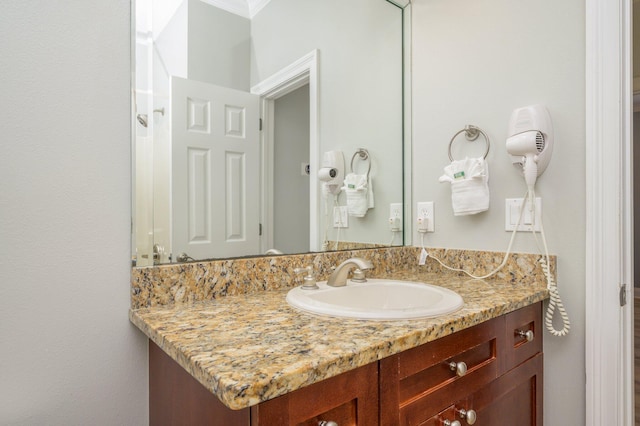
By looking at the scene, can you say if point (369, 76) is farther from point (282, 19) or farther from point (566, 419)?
point (566, 419)

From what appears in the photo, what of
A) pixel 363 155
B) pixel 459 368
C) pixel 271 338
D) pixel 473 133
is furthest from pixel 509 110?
pixel 271 338

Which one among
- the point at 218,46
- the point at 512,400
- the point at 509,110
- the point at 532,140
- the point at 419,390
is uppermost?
the point at 218,46

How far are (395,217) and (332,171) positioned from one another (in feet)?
1.31

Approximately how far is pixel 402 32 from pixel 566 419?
1669 mm

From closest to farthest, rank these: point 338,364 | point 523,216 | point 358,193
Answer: point 338,364
point 523,216
point 358,193

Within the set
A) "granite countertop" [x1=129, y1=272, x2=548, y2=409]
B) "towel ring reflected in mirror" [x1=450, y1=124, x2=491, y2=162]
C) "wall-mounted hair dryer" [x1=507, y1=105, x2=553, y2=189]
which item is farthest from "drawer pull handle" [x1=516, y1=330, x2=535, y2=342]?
"towel ring reflected in mirror" [x1=450, y1=124, x2=491, y2=162]

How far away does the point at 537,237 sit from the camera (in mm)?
1248

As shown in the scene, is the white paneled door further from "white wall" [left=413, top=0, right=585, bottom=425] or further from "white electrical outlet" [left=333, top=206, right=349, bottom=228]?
"white wall" [left=413, top=0, right=585, bottom=425]

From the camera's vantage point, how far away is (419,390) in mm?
788

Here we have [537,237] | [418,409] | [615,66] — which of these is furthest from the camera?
[537,237]

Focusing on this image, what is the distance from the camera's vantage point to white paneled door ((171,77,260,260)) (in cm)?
108

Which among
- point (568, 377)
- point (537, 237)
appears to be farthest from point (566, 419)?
point (537, 237)

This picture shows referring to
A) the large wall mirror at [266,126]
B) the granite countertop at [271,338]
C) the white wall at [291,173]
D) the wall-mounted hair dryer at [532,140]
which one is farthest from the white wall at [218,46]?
the wall-mounted hair dryer at [532,140]

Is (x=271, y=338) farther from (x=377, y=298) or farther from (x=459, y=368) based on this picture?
(x=377, y=298)
